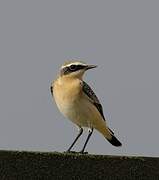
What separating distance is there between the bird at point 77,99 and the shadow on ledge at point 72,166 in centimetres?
259

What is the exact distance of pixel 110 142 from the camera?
1015 cm

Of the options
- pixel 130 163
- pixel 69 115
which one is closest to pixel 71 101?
pixel 69 115

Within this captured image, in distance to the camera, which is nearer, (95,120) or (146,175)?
(146,175)

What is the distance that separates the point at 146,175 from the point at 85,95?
2984 mm

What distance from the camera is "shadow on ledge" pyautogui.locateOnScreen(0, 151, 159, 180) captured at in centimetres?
580

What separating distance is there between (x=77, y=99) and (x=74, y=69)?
1.63 feet

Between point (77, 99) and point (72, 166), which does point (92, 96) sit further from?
point (72, 166)

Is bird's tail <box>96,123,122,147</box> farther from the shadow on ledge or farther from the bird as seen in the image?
the shadow on ledge

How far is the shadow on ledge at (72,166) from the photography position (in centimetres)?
580

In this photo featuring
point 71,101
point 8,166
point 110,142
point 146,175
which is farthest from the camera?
point 110,142

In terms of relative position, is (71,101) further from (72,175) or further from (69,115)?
(72,175)

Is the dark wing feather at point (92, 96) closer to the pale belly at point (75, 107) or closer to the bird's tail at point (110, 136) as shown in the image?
the pale belly at point (75, 107)

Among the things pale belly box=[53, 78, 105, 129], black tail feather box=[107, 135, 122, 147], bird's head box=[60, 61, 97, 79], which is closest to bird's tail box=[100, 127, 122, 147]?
black tail feather box=[107, 135, 122, 147]

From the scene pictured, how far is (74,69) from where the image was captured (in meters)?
9.25
